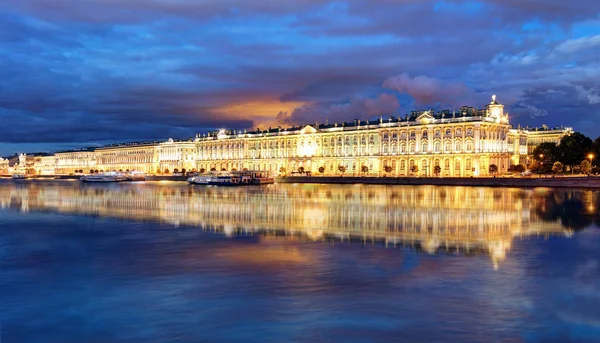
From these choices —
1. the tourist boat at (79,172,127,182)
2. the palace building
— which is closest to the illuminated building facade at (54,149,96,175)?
the palace building

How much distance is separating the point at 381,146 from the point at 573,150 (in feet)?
113

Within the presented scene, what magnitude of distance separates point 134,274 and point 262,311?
4371 millimetres

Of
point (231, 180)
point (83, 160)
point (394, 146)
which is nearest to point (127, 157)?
point (83, 160)

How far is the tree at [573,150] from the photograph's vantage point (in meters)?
75.0

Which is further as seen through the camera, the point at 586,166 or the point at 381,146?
the point at 381,146

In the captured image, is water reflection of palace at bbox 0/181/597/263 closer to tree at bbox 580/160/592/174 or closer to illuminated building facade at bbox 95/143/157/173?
tree at bbox 580/160/592/174

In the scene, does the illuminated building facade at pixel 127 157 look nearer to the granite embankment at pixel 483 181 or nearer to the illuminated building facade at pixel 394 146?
the illuminated building facade at pixel 394 146

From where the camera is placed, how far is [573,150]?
246 ft

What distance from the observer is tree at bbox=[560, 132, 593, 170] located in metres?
75.0

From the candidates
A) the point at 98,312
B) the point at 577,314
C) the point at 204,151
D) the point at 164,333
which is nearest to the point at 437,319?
the point at 577,314

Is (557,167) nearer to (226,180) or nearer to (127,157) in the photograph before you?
(226,180)

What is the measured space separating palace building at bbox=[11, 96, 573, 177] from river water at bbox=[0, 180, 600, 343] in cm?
6919

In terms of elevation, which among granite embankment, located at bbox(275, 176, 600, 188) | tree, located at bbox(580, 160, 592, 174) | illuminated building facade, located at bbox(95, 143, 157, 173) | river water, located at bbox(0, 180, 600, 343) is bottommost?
river water, located at bbox(0, 180, 600, 343)

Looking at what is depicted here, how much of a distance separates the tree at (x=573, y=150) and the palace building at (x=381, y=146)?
1265 centimetres
